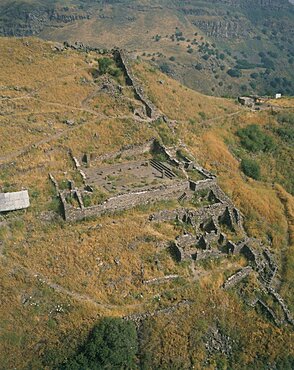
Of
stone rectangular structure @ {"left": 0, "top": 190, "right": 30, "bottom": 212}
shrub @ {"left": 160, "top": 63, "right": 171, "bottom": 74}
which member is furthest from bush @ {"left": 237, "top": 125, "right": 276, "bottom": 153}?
shrub @ {"left": 160, "top": 63, "right": 171, "bottom": 74}

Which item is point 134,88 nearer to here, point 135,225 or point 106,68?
point 106,68

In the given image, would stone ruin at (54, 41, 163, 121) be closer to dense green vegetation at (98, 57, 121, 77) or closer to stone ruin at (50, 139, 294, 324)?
dense green vegetation at (98, 57, 121, 77)

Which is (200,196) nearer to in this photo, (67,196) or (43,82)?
(67,196)

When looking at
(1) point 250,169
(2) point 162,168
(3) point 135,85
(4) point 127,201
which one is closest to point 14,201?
(4) point 127,201

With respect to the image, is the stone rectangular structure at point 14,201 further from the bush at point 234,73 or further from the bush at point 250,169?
the bush at point 234,73

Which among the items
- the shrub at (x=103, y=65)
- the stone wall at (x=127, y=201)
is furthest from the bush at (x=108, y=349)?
the shrub at (x=103, y=65)

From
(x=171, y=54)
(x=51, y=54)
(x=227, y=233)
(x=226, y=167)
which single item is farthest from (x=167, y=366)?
(x=171, y=54)
